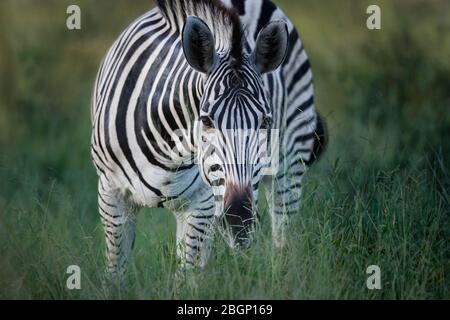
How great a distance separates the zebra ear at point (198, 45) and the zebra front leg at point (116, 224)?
1016 millimetres

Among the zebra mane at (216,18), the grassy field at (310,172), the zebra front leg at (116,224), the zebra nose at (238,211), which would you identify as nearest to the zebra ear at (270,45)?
the zebra mane at (216,18)

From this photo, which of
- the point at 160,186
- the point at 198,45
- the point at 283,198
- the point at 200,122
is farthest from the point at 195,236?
the point at 198,45

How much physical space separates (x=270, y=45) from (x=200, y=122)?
0.50 meters

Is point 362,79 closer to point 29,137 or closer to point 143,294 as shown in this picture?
point 29,137

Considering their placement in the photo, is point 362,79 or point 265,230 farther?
point 362,79

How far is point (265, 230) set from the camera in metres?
4.53

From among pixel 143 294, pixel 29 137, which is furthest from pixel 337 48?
pixel 143 294

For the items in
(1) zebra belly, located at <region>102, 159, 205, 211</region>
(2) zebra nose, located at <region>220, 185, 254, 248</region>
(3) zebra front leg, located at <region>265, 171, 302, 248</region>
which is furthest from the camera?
(3) zebra front leg, located at <region>265, 171, 302, 248</region>

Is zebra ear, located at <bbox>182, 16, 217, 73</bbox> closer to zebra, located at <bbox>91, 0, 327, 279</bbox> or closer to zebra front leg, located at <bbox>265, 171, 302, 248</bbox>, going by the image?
zebra, located at <bbox>91, 0, 327, 279</bbox>

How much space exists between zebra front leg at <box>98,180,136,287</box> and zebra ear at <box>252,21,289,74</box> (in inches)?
44.9

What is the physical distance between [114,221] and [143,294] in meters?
0.67

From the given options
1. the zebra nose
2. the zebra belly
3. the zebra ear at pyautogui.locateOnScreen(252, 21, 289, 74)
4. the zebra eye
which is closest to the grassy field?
the zebra belly

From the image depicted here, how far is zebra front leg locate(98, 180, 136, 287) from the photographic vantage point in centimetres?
421

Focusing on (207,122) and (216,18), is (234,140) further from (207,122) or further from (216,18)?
(216,18)
